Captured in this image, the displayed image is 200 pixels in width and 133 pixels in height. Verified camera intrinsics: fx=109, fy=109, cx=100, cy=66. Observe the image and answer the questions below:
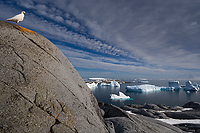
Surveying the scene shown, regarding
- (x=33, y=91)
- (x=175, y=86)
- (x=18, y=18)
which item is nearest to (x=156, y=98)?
(x=175, y=86)

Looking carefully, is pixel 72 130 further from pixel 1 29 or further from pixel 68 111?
pixel 1 29

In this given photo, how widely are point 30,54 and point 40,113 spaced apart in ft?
5.32

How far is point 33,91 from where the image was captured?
243 cm

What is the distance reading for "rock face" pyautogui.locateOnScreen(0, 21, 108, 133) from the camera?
207cm

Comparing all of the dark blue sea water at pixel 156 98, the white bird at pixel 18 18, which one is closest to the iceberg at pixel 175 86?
the dark blue sea water at pixel 156 98

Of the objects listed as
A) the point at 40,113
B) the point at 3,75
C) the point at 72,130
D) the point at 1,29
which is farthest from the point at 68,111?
the point at 1,29

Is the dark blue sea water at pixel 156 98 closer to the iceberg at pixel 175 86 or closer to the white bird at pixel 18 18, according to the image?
the iceberg at pixel 175 86

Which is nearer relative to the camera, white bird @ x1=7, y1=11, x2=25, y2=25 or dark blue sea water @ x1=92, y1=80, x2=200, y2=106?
white bird @ x1=7, y1=11, x2=25, y2=25

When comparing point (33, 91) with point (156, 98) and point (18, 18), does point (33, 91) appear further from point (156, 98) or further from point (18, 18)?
point (156, 98)

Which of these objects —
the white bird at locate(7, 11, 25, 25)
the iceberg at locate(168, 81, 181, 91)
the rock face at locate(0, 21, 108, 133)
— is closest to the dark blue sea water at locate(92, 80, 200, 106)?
the iceberg at locate(168, 81, 181, 91)

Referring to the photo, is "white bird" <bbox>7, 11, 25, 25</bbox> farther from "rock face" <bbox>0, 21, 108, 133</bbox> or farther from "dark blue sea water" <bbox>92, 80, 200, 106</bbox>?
"dark blue sea water" <bbox>92, 80, 200, 106</bbox>

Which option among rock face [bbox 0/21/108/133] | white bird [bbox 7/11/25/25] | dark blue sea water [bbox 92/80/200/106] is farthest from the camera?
dark blue sea water [bbox 92/80/200/106]

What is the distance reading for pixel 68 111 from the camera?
268 centimetres

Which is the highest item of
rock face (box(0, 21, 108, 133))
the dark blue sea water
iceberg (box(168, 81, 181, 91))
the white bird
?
the white bird
